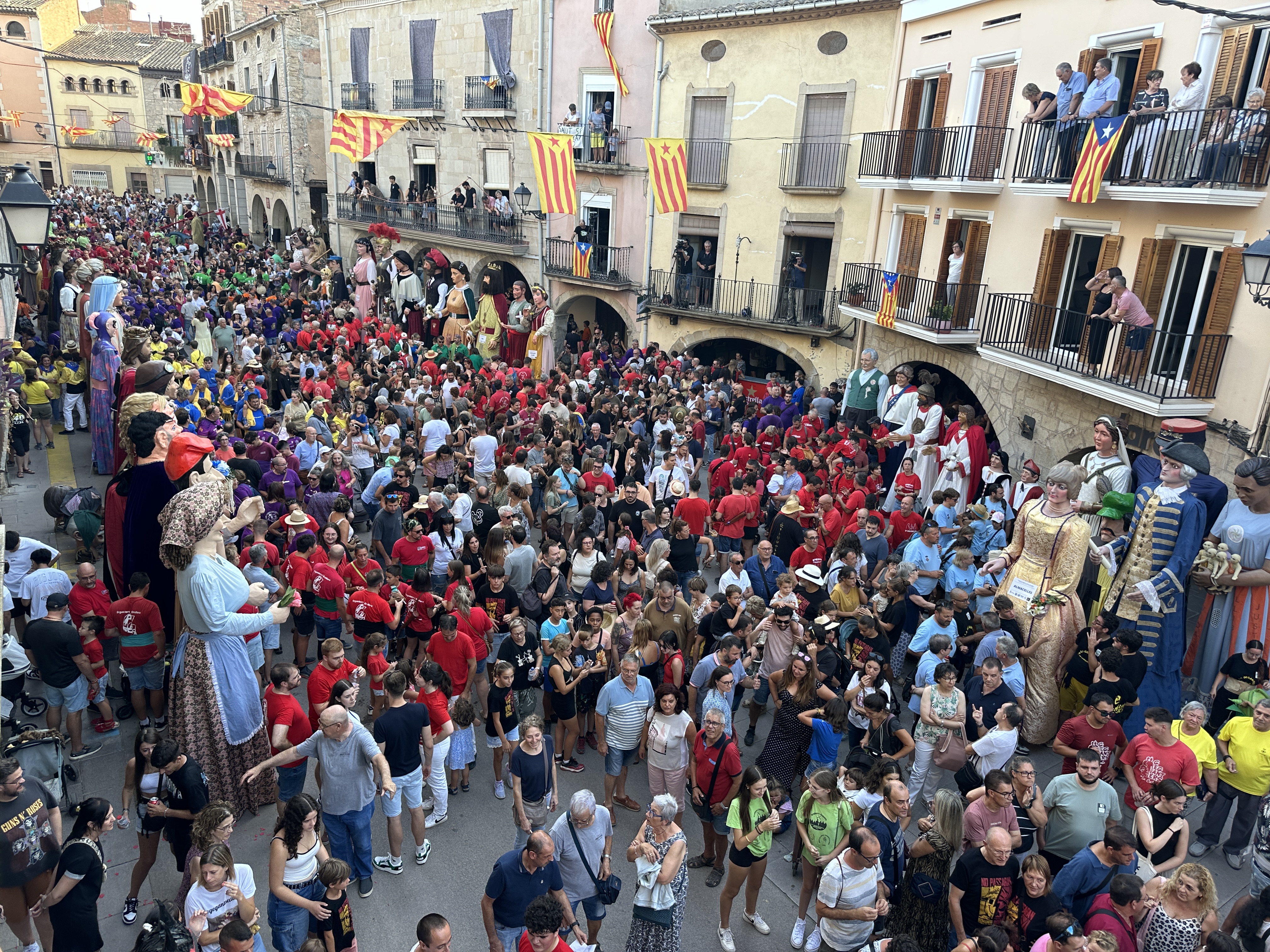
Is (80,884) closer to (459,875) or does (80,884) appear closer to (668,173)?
(459,875)

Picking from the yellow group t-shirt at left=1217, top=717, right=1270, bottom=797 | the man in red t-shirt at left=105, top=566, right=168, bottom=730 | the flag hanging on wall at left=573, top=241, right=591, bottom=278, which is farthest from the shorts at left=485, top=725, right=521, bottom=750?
the flag hanging on wall at left=573, top=241, right=591, bottom=278

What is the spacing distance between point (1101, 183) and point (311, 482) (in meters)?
10.3

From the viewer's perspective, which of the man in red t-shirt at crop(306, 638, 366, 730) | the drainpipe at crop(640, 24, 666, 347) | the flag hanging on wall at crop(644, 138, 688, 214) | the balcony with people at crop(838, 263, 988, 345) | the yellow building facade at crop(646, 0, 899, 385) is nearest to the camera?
the man in red t-shirt at crop(306, 638, 366, 730)

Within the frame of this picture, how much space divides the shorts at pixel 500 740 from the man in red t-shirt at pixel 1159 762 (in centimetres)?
433

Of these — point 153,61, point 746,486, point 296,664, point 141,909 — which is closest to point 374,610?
point 296,664

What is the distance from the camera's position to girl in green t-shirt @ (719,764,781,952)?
221 inches

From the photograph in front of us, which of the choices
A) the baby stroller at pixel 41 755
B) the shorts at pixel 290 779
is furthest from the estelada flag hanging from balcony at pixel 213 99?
the shorts at pixel 290 779

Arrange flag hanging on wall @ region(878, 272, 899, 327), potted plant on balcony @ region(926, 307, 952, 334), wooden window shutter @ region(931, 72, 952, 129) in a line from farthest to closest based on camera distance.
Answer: flag hanging on wall @ region(878, 272, 899, 327)
wooden window shutter @ region(931, 72, 952, 129)
potted plant on balcony @ region(926, 307, 952, 334)

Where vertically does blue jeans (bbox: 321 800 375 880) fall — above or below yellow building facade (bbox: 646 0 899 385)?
below

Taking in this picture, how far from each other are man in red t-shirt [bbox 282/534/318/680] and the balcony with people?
1034cm

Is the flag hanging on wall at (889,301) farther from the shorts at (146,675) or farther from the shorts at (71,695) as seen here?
the shorts at (71,695)

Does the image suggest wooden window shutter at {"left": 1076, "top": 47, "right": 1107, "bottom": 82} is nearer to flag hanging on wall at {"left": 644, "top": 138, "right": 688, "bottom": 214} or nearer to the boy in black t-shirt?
flag hanging on wall at {"left": 644, "top": 138, "right": 688, "bottom": 214}

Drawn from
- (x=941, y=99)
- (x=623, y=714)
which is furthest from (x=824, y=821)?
(x=941, y=99)

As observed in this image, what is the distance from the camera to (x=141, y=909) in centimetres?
585
